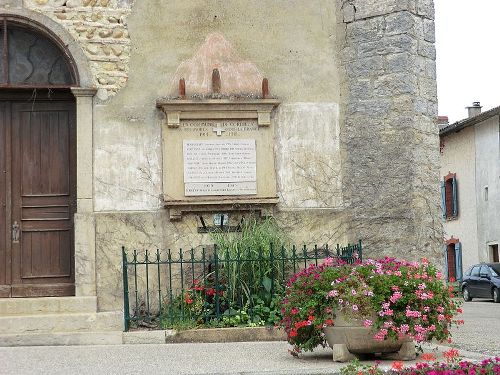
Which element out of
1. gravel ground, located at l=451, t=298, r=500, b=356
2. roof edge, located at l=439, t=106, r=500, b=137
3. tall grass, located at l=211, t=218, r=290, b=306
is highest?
roof edge, located at l=439, t=106, r=500, b=137

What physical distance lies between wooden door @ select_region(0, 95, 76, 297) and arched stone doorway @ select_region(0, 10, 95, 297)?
1 cm

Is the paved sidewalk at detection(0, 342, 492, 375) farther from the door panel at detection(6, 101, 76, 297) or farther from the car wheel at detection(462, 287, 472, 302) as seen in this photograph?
the car wheel at detection(462, 287, 472, 302)

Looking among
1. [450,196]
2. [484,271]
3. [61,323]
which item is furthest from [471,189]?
[61,323]

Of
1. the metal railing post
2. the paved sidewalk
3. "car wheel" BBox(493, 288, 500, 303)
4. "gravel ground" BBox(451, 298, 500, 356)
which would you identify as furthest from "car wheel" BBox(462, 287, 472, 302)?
the paved sidewalk

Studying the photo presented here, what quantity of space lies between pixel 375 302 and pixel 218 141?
427 centimetres

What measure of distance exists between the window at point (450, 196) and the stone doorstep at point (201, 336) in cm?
2815

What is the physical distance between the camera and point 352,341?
325 inches

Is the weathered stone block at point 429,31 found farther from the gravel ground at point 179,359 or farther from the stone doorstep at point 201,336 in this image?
the stone doorstep at point 201,336

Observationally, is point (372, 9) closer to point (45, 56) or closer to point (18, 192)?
point (45, 56)

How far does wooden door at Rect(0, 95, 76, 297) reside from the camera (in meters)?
11.9

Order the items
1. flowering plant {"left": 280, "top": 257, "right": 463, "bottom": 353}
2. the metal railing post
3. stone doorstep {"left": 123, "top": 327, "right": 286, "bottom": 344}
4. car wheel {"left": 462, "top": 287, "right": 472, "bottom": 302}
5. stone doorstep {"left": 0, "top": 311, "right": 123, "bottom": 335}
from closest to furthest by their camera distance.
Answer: flowering plant {"left": 280, "top": 257, "right": 463, "bottom": 353}
stone doorstep {"left": 123, "top": 327, "right": 286, "bottom": 344}
stone doorstep {"left": 0, "top": 311, "right": 123, "bottom": 335}
the metal railing post
car wheel {"left": 462, "top": 287, "right": 472, "bottom": 302}

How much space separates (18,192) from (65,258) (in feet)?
3.31

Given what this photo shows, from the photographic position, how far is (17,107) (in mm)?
11961

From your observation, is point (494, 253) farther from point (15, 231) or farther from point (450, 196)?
point (15, 231)
